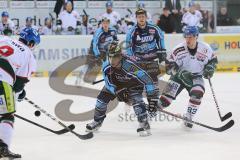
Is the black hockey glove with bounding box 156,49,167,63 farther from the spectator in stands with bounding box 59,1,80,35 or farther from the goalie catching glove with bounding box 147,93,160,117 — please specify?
the spectator in stands with bounding box 59,1,80,35

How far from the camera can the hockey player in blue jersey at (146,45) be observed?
6711 mm

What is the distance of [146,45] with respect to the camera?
22.1 ft

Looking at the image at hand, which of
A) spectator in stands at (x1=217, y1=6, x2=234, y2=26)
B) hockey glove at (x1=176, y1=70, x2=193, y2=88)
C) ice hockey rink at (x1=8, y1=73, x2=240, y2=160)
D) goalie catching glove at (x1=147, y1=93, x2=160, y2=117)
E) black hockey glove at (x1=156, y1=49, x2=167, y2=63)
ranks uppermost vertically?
spectator in stands at (x1=217, y1=6, x2=234, y2=26)

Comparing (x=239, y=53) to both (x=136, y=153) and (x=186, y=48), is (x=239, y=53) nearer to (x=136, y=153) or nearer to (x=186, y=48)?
(x=186, y=48)

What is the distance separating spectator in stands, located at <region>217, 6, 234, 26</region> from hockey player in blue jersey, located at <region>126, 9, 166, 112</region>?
6.30m

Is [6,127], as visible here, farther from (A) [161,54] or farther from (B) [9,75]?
(A) [161,54]

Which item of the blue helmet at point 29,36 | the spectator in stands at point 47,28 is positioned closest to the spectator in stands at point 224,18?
the spectator in stands at point 47,28

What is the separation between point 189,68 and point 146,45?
34.3 inches

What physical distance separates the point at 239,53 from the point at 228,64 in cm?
34

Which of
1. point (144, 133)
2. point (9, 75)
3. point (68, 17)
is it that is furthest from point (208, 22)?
point (9, 75)

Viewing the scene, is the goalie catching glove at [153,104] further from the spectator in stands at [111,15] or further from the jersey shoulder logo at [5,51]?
the spectator in stands at [111,15]

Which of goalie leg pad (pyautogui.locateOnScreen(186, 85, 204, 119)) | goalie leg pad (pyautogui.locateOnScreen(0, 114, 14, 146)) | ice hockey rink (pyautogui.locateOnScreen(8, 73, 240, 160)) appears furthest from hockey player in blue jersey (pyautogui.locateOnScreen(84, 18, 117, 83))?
goalie leg pad (pyautogui.locateOnScreen(0, 114, 14, 146))

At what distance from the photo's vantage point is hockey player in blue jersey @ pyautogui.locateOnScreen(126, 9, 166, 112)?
22.0 ft

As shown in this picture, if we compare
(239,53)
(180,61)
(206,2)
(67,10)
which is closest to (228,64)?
(239,53)
